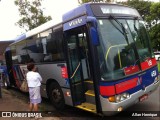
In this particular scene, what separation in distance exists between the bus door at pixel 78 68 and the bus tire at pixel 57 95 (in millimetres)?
1046

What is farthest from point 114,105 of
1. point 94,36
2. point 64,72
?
point 64,72

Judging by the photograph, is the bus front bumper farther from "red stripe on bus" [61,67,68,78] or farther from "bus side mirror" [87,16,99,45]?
"red stripe on bus" [61,67,68,78]

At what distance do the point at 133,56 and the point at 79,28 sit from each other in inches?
66.4

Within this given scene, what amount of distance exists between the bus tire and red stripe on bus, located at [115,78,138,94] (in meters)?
2.72

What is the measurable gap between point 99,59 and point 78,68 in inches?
59.0

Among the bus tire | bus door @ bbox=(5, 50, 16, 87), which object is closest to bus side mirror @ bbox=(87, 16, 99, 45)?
the bus tire

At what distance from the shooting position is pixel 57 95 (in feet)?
29.3

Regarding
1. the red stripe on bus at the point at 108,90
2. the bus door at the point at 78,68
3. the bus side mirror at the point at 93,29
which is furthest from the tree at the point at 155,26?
the red stripe on bus at the point at 108,90

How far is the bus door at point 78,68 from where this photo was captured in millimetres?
7665

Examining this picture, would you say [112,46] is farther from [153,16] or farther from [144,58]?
[153,16]

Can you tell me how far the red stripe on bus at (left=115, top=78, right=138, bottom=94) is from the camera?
638 cm

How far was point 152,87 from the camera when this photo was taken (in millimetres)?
7543

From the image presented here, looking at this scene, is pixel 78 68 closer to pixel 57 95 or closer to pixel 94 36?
pixel 57 95

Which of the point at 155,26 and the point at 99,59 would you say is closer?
the point at 99,59
